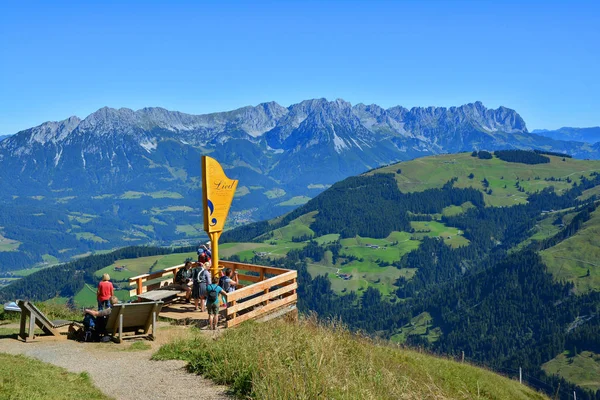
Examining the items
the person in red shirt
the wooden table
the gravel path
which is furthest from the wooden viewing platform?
the person in red shirt

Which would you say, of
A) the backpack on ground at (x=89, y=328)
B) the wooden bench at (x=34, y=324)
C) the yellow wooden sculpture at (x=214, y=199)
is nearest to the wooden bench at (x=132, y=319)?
the backpack on ground at (x=89, y=328)

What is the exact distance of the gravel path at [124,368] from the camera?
13031mm

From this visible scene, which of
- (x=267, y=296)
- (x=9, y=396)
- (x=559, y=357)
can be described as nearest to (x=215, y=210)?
(x=267, y=296)

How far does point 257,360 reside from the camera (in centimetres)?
1313

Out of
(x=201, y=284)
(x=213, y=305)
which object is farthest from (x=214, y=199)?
(x=213, y=305)

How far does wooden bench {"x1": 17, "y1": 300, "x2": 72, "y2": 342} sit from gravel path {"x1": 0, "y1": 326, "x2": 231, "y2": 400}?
0.36 metres

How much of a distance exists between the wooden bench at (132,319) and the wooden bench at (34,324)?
1916mm

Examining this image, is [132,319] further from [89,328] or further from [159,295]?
[159,295]

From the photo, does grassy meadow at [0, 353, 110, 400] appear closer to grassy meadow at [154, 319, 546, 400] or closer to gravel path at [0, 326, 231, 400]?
gravel path at [0, 326, 231, 400]

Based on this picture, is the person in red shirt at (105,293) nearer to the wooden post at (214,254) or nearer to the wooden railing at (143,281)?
the wooden railing at (143,281)

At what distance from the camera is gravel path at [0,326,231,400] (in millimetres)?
13031

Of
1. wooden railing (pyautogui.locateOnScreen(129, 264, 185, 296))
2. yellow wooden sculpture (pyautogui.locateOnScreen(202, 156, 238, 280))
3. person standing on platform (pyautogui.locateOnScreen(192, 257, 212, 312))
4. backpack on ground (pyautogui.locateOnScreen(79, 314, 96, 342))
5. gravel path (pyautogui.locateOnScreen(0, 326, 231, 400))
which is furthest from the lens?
yellow wooden sculpture (pyautogui.locateOnScreen(202, 156, 238, 280))

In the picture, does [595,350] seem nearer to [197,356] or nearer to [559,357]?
[559,357]

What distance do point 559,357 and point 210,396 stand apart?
673 feet
